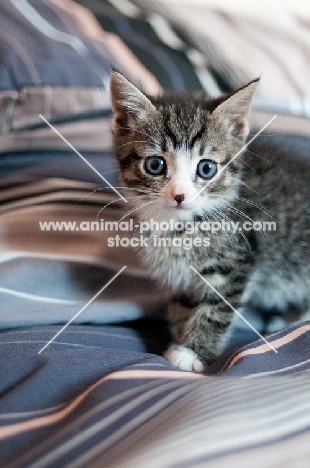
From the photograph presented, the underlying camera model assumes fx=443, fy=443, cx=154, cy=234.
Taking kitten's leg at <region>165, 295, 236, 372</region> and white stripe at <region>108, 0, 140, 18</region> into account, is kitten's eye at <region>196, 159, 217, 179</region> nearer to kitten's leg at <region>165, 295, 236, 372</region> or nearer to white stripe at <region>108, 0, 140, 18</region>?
kitten's leg at <region>165, 295, 236, 372</region>

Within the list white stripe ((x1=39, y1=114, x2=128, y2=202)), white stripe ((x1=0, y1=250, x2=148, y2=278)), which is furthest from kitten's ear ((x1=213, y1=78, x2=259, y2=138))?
white stripe ((x1=0, y1=250, x2=148, y2=278))

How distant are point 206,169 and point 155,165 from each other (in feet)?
0.33

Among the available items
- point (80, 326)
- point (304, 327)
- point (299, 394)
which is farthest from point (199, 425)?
point (80, 326)

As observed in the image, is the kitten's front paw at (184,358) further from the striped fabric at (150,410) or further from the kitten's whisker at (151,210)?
the kitten's whisker at (151,210)

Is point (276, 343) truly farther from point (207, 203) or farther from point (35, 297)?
point (35, 297)

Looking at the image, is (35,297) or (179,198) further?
(35,297)

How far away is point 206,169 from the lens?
874 mm

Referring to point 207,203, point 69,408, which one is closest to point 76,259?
point 207,203

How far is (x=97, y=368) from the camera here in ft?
2.21

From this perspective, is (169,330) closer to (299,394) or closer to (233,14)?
(299,394)

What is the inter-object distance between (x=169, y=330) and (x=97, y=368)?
1.13 ft

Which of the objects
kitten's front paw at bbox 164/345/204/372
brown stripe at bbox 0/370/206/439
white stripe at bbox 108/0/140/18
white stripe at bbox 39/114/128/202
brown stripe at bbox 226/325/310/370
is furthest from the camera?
white stripe at bbox 108/0/140/18

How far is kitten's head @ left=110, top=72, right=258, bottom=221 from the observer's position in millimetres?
848

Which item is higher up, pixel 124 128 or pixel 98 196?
pixel 124 128
